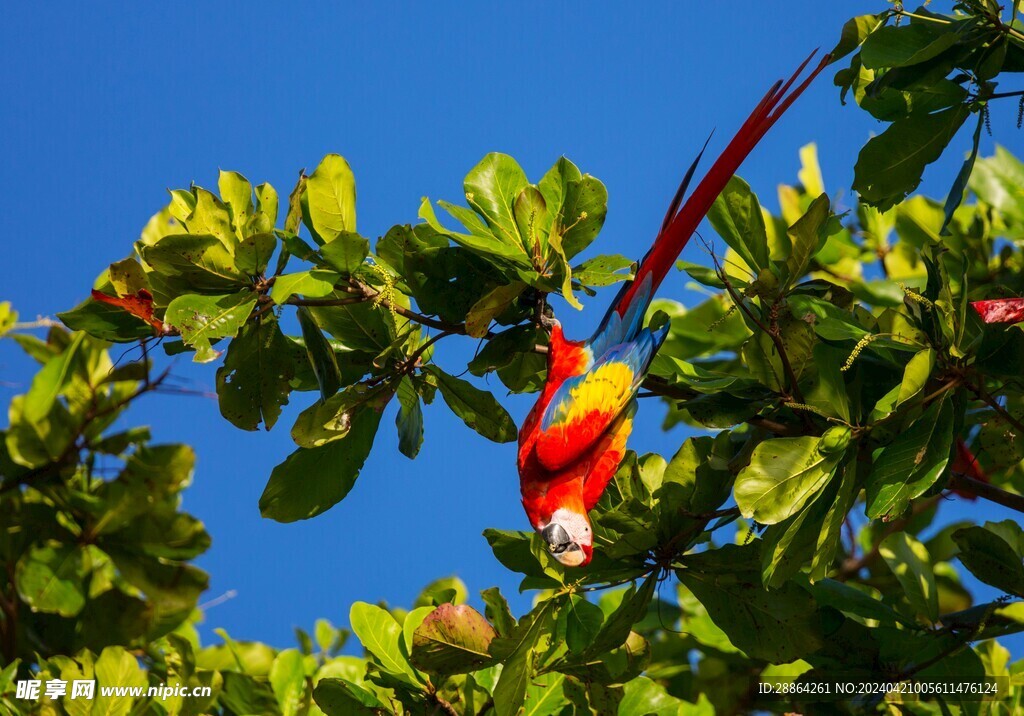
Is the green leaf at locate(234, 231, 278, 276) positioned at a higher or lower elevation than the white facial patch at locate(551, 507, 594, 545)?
higher

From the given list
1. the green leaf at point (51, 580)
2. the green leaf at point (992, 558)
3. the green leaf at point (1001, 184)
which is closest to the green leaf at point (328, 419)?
the green leaf at point (992, 558)

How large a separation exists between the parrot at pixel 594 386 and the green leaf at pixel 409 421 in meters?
0.34

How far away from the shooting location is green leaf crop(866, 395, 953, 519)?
1649mm

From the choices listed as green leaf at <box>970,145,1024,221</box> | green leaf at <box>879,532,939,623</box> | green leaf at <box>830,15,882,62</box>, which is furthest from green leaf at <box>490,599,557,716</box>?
green leaf at <box>970,145,1024,221</box>

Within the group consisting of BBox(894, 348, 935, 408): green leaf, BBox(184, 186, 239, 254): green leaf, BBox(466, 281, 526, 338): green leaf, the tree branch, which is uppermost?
BBox(184, 186, 239, 254): green leaf

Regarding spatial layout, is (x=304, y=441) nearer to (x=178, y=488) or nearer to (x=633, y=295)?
(x=633, y=295)

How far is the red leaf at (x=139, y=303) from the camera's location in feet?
5.86

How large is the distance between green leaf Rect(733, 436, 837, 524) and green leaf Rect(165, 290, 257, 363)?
0.88 meters

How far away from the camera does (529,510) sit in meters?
1.81

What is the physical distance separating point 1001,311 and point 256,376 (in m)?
1.40

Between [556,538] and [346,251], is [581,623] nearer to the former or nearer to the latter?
[556,538]

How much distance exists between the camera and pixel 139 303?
5.87 feet

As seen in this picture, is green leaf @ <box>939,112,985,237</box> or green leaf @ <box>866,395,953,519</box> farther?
green leaf @ <box>939,112,985,237</box>

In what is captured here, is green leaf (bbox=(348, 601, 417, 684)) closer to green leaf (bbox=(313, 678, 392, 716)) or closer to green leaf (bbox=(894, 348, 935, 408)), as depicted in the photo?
green leaf (bbox=(313, 678, 392, 716))
